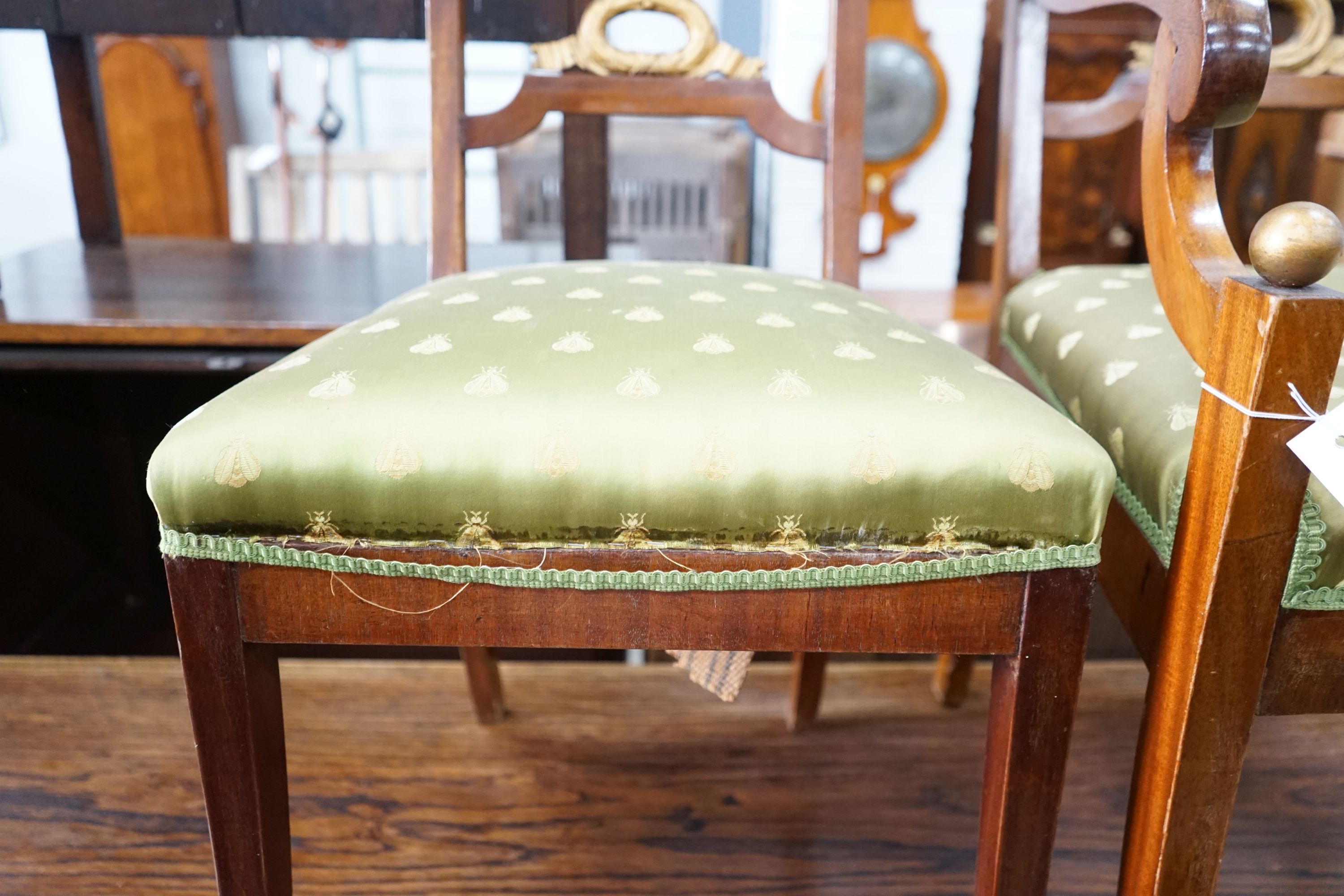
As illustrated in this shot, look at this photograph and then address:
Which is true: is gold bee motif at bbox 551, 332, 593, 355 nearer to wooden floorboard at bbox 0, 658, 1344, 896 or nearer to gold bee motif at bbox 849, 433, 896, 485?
gold bee motif at bbox 849, 433, 896, 485

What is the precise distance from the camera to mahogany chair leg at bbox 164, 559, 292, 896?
469 mm

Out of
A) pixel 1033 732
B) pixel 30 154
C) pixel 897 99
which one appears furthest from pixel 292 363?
pixel 30 154

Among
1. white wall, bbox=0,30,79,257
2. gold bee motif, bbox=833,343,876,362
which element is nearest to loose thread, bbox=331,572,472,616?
gold bee motif, bbox=833,343,876,362

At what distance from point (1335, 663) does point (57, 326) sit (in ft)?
3.49

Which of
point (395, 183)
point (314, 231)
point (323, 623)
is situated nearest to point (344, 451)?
point (323, 623)

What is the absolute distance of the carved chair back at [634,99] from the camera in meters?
0.80

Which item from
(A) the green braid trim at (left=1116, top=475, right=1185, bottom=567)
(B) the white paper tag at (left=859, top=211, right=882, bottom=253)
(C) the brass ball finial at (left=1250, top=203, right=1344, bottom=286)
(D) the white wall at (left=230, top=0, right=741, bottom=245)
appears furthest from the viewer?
(D) the white wall at (left=230, top=0, right=741, bottom=245)

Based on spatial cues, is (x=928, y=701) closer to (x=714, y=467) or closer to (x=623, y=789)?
(x=623, y=789)

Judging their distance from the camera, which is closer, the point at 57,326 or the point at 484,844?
the point at 484,844

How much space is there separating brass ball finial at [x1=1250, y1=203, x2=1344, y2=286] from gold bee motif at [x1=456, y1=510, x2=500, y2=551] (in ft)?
1.10

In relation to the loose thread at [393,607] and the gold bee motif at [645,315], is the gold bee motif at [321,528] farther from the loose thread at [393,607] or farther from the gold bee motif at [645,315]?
the gold bee motif at [645,315]

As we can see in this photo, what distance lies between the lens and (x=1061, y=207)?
2508mm

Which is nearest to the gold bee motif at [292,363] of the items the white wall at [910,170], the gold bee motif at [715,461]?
the gold bee motif at [715,461]

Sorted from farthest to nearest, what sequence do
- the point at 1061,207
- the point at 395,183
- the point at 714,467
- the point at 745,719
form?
the point at 1061,207
the point at 395,183
the point at 745,719
the point at 714,467
